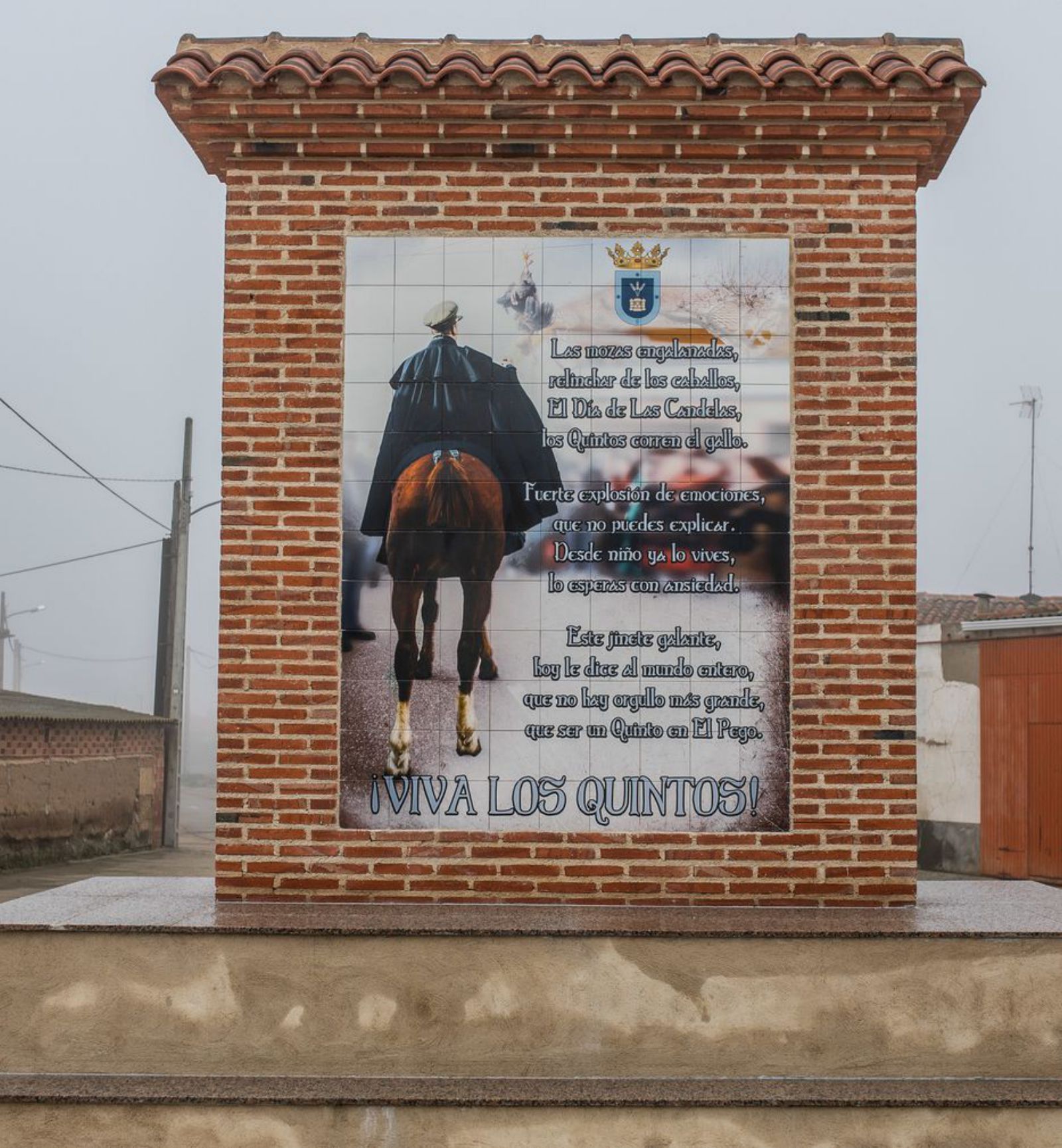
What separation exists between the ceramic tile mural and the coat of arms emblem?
0.01m

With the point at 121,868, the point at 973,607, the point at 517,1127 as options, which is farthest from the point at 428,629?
the point at 973,607

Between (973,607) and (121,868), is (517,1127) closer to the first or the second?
(121,868)

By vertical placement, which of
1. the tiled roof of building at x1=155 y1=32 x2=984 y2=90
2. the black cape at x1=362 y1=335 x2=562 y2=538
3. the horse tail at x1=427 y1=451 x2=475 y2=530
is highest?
the tiled roof of building at x1=155 y1=32 x2=984 y2=90

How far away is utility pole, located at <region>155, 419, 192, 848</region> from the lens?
99.5ft

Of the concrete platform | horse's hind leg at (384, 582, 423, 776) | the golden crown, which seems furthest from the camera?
the golden crown

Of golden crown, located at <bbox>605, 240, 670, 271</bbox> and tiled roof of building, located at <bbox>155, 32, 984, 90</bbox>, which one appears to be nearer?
tiled roof of building, located at <bbox>155, 32, 984, 90</bbox>

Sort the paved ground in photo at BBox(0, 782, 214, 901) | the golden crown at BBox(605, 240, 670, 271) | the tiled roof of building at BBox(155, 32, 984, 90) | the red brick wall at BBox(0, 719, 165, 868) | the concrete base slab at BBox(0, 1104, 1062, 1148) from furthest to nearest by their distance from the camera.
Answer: the red brick wall at BBox(0, 719, 165, 868) → the paved ground in photo at BBox(0, 782, 214, 901) → the golden crown at BBox(605, 240, 670, 271) → the tiled roof of building at BBox(155, 32, 984, 90) → the concrete base slab at BBox(0, 1104, 1062, 1148)

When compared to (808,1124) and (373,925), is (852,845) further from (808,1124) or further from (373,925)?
(373,925)

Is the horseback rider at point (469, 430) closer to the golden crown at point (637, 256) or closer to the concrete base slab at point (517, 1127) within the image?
the golden crown at point (637, 256)

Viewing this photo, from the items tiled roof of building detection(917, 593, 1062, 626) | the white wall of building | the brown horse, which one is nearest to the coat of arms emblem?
the brown horse

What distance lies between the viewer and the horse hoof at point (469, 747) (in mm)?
7211

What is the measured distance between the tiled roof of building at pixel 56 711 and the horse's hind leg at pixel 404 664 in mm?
18955

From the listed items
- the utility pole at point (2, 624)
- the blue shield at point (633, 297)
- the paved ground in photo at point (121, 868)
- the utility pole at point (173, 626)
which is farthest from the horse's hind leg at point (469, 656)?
the utility pole at point (2, 624)

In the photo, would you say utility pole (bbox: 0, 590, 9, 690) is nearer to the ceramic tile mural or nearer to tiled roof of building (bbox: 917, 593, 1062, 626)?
tiled roof of building (bbox: 917, 593, 1062, 626)
